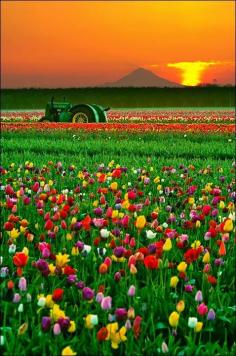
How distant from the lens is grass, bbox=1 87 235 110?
55125 millimetres

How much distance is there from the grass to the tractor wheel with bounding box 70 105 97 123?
25.7m

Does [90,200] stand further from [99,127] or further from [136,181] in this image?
[99,127]

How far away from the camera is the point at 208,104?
5497cm

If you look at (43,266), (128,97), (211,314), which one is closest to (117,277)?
(43,266)

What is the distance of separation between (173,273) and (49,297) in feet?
4.71

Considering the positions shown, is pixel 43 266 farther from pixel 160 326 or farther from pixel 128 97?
pixel 128 97

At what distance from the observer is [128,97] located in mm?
57812

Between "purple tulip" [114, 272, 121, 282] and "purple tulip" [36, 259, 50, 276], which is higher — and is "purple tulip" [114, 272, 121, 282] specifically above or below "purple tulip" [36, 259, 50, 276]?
below

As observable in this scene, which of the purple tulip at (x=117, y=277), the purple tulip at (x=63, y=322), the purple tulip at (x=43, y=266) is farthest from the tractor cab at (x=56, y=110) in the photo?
the purple tulip at (x=63, y=322)

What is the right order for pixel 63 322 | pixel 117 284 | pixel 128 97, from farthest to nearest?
pixel 128 97
pixel 117 284
pixel 63 322

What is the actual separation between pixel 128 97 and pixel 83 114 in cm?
3067

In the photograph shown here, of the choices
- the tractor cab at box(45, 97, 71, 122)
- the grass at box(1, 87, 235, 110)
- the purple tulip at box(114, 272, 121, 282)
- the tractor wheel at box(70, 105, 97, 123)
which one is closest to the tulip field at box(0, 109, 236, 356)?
the purple tulip at box(114, 272, 121, 282)

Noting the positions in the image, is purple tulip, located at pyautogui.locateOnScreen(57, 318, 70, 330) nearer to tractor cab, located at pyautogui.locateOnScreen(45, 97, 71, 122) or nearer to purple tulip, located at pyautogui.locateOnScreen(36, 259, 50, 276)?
purple tulip, located at pyautogui.locateOnScreen(36, 259, 50, 276)

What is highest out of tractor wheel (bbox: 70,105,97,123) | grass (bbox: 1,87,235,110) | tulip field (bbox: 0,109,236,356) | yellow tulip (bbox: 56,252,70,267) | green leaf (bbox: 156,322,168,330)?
grass (bbox: 1,87,235,110)
